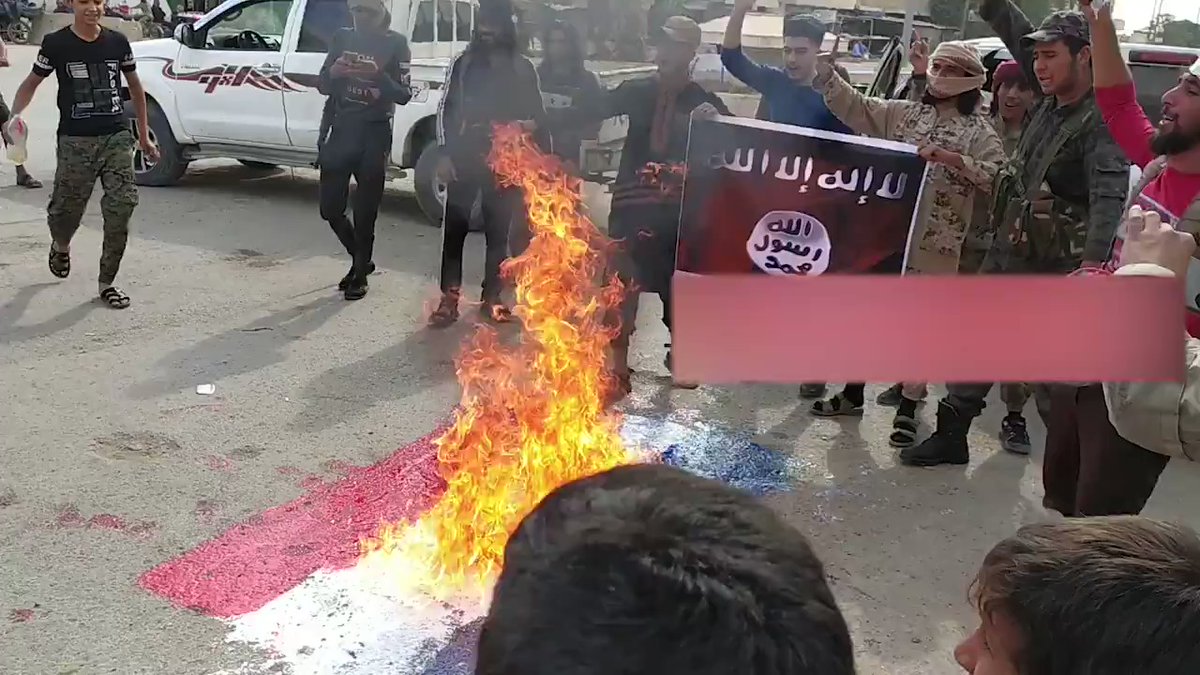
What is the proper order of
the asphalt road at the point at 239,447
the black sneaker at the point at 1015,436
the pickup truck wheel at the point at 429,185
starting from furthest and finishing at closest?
the pickup truck wheel at the point at 429,185, the black sneaker at the point at 1015,436, the asphalt road at the point at 239,447

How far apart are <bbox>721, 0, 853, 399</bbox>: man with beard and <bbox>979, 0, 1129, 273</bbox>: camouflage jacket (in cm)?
111

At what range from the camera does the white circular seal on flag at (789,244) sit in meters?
4.79

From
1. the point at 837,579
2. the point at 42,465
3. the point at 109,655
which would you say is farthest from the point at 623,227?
the point at 109,655

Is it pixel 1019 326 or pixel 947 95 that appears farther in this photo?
pixel 947 95

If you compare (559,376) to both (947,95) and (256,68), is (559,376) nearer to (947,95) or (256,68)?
(947,95)

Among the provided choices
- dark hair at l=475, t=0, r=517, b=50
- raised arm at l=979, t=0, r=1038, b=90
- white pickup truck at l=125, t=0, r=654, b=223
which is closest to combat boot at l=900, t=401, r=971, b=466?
raised arm at l=979, t=0, r=1038, b=90

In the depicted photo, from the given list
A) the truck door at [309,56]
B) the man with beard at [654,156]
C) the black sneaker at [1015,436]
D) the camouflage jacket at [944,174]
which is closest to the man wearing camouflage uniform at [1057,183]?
the camouflage jacket at [944,174]

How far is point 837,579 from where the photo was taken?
3.55m

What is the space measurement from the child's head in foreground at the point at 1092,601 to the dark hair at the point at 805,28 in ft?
13.6

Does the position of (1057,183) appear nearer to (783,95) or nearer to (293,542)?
(783,95)

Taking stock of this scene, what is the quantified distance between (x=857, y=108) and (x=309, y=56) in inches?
229

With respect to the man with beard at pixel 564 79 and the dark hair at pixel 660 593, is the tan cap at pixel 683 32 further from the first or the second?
the dark hair at pixel 660 593

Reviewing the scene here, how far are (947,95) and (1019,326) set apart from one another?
2640 mm

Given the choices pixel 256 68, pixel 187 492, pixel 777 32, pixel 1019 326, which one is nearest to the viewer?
pixel 1019 326
